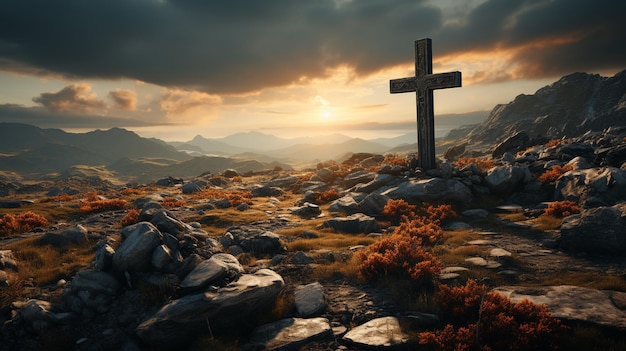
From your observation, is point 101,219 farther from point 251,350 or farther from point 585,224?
point 585,224

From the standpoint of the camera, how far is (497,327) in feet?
21.4

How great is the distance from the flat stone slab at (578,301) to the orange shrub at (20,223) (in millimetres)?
21458

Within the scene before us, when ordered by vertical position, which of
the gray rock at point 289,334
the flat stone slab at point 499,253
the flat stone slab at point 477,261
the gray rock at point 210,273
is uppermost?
the gray rock at point 210,273

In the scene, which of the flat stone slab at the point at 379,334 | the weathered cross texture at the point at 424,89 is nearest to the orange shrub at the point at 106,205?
the weathered cross texture at the point at 424,89

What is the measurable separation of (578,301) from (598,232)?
4.78m

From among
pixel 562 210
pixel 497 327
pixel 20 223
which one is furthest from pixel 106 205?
pixel 562 210

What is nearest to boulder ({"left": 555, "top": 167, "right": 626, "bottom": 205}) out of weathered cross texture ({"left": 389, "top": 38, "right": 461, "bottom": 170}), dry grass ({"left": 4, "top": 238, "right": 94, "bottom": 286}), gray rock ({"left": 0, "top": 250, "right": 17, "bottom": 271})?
weathered cross texture ({"left": 389, "top": 38, "right": 461, "bottom": 170})

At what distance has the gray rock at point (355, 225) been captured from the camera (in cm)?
1555

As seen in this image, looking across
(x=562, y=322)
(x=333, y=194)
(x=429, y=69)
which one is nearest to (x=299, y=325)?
(x=562, y=322)

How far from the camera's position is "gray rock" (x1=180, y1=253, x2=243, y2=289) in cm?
831

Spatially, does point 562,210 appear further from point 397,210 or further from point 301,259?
point 301,259

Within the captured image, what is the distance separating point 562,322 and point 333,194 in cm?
1821

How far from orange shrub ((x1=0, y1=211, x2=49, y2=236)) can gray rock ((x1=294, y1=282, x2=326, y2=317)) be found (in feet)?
54.2

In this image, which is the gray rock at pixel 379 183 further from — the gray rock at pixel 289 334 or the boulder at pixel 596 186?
the gray rock at pixel 289 334
